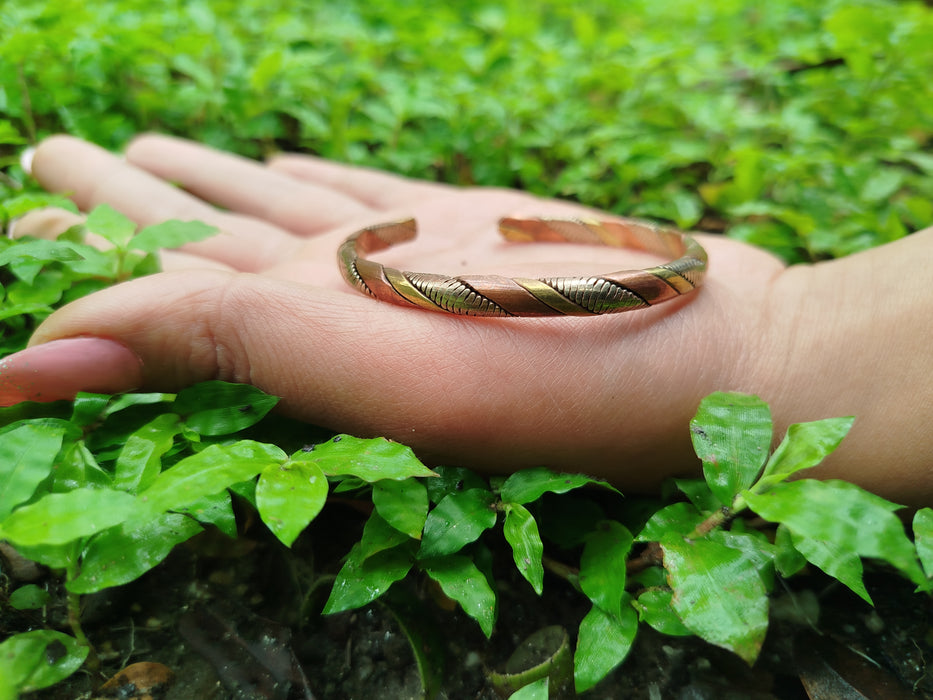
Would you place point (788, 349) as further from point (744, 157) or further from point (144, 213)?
point (144, 213)

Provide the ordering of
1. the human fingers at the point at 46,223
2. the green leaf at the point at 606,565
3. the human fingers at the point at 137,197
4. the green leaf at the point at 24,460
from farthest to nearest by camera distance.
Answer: the human fingers at the point at 137,197, the human fingers at the point at 46,223, the green leaf at the point at 606,565, the green leaf at the point at 24,460

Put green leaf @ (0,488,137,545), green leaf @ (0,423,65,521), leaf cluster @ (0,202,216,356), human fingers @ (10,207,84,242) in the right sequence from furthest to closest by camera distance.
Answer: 1. human fingers @ (10,207,84,242)
2. leaf cluster @ (0,202,216,356)
3. green leaf @ (0,423,65,521)
4. green leaf @ (0,488,137,545)

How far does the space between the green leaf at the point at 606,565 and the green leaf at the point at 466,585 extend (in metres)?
0.17

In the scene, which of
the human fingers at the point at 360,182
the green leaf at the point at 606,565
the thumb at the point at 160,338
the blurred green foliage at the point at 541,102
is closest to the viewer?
the green leaf at the point at 606,565

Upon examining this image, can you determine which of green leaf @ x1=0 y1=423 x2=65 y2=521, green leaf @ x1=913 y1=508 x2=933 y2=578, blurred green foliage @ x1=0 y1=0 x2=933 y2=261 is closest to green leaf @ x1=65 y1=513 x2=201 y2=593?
green leaf @ x1=0 y1=423 x2=65 y2=521

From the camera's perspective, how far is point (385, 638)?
44.4 inches

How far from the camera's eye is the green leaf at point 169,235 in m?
1.37

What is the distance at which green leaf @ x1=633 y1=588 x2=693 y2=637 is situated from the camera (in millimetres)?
991

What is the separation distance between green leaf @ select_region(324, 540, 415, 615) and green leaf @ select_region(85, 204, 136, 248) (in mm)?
863

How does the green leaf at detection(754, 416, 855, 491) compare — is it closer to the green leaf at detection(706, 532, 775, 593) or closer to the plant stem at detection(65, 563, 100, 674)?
the green leaf at detection(706, 532, 775, 593)

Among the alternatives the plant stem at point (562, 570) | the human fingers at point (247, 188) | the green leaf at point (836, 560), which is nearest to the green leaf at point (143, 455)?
the plant stem at point (562, 570)

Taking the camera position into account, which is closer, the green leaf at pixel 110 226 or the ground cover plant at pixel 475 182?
the ground cover plant at pixel 475 182

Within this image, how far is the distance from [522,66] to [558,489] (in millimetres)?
2388

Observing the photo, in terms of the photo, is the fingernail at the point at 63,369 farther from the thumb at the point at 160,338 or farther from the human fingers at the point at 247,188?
the human fingers at the point at 247,188
